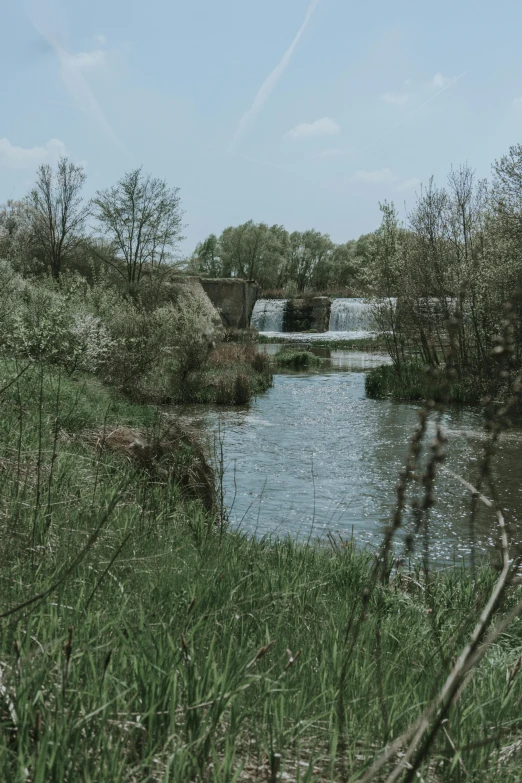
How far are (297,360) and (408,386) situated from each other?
11.5 meters

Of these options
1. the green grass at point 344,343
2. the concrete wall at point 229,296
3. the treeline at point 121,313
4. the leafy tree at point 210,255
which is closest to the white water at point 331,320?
the green grass at point 344,343

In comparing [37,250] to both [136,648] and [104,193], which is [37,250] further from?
[136,648]

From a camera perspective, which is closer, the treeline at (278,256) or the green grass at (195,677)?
the green grass at (195,677)

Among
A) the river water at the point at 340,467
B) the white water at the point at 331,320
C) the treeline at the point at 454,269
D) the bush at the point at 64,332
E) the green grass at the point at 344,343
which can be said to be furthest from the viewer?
the white water at the point at 331,320

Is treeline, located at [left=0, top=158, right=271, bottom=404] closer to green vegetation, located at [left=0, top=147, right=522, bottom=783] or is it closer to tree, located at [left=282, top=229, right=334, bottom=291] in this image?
green vegetation, located at [left=0, top=147, right=522, bottom=783]

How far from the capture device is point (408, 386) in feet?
71.2

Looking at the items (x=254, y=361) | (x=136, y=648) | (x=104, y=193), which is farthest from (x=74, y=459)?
(x=104, y=193)

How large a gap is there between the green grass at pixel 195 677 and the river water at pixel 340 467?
1.28 metres

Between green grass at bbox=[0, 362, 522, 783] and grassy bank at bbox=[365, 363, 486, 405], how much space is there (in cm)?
1642

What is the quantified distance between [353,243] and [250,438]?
282 feet

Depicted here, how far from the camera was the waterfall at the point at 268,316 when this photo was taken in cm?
5256

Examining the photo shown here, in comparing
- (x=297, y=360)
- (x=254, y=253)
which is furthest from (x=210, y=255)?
(x=297, y=360)

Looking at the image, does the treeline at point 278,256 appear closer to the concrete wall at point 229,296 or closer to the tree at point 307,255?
the tree at point 307,255

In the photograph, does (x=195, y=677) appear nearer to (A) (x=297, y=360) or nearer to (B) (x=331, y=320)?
(A) (x=297, y=360)
